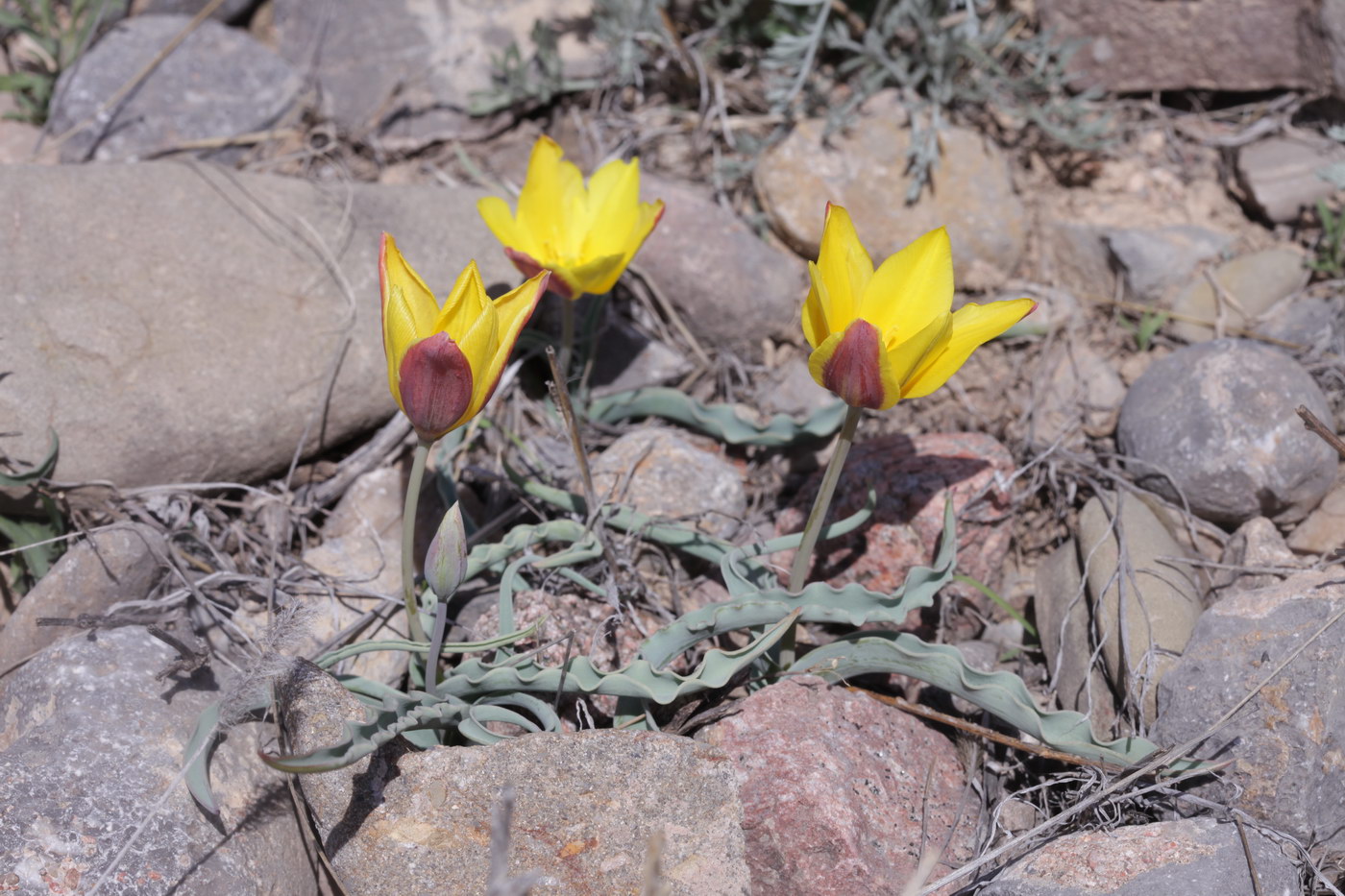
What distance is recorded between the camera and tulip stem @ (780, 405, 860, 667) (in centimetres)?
198

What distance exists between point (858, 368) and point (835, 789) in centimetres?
81

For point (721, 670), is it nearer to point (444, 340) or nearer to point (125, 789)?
point (444, 340)

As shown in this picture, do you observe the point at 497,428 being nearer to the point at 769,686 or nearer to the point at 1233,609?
the point at 769,686

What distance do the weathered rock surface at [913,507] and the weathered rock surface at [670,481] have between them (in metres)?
0.16

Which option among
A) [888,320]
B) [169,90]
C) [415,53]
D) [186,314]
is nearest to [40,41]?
[169,90]

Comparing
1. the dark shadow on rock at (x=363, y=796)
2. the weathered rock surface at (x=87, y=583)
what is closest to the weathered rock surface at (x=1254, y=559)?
the dark shadow on rock at (x=363, y=796)

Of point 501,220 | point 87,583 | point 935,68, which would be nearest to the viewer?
point 87,583

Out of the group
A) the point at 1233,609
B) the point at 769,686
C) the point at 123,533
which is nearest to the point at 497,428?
the point at 123,533

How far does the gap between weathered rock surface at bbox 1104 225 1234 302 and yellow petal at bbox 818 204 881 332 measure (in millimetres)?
1743

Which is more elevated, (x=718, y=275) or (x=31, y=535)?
(x=718, y=275)

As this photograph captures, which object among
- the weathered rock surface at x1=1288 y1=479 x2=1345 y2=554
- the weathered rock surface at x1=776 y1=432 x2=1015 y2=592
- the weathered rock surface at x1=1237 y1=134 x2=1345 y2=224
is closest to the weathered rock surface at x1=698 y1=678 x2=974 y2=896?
the weathered rock surface at x1=776 y1=432 x2=1015 y2=592

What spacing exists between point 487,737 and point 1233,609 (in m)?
1.63

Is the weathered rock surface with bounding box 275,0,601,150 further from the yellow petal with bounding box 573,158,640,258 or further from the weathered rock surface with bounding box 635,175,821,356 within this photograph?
the yellow petal with bounding box 573,158,640,258

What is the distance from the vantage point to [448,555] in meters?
1.74
